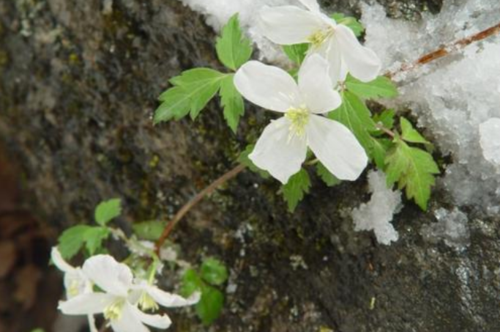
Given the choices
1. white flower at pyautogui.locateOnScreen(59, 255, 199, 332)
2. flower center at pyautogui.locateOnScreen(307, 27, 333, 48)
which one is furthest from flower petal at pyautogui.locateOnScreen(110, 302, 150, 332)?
flower center at pyautogui.locateOnScreen(307, 27, 333, 48)

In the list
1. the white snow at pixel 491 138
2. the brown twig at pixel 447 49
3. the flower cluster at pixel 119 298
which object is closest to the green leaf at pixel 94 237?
the flower cluster at pixel 119 298

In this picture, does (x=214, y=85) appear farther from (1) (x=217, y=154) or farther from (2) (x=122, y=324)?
(2) (x=122, y=324)

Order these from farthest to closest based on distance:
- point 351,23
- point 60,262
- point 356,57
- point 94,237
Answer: point 94,237, point 60,262, point 351,23, point 356,57

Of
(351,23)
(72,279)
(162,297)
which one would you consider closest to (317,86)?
(351,23)

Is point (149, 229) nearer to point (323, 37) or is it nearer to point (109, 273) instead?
point (109, 273)

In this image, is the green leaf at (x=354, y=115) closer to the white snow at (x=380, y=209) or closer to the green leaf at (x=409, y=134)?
the green leaf at (x=409, y=134)

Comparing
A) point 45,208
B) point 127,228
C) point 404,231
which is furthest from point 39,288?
point 404,231
